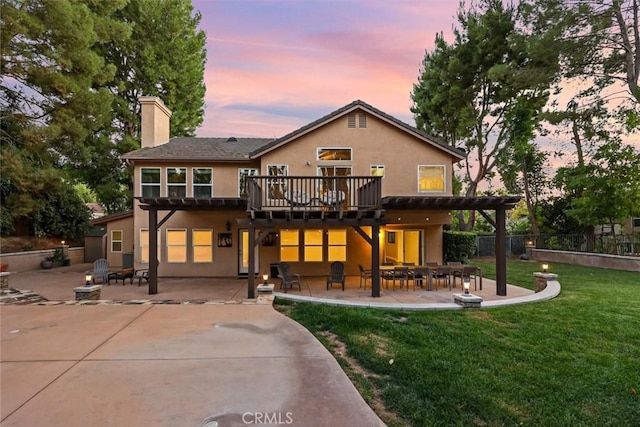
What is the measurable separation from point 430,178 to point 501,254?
441 cm

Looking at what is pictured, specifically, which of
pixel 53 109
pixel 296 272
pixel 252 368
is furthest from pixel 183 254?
pixel 252 368

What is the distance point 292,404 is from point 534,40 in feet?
69.7

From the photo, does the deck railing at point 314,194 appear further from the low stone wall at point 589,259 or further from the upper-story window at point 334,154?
the low stone wall at point 589,259

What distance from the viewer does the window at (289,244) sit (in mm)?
13961

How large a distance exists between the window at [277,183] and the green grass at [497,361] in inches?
→ 177

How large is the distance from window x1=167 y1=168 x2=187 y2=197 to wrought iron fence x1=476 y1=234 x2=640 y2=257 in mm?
18612

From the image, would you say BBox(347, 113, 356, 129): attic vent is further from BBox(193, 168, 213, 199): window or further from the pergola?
BBox(193, 168, 213, 199): window

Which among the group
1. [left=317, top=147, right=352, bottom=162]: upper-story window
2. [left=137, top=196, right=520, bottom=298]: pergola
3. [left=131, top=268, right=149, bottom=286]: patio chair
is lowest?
[left=131, top=268, right=149, bottom=286]: patio chair

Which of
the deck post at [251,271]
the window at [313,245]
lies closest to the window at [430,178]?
the window at [313,245]

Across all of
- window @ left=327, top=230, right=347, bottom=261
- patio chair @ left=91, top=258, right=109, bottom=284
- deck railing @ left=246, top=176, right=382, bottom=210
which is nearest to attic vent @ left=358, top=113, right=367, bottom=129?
deck railing @ left=246, top=176, right=382, bottom=210

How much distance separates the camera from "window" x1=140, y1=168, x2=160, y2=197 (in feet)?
44.8

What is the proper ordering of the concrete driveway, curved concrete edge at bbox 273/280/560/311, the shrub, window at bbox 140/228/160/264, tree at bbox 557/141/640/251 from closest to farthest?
the concrete driveway, curved concrete edge at bbox 273/280/560/311, window at bbox 140/228/160/264, tree at bbox 557/141/640/251, the shrub

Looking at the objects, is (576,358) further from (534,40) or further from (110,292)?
(534,40)

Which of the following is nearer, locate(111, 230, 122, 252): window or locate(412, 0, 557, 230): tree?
locate(111, 230, 122, 252): window
